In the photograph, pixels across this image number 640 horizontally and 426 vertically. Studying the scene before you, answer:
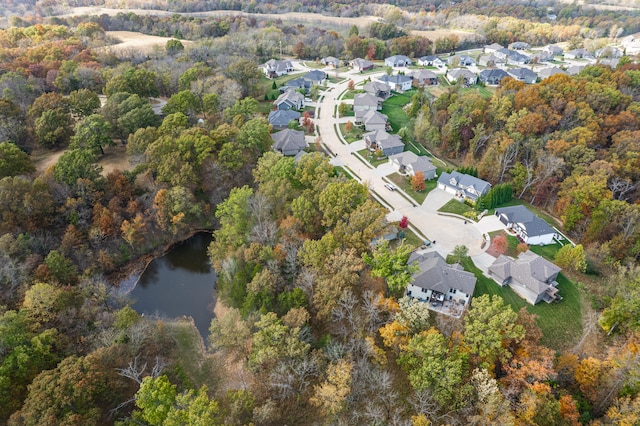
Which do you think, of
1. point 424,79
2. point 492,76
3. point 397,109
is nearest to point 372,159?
point 397,109

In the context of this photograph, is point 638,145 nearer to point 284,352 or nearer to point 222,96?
point 284,352

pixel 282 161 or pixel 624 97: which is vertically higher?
pixel 624 97

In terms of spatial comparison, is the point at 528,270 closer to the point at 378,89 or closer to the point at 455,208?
the point at 455,208

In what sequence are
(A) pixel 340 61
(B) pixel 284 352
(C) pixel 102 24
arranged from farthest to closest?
(C) pixel 102 24 → (A) pixel 340 61 → (B) pixel 284 352

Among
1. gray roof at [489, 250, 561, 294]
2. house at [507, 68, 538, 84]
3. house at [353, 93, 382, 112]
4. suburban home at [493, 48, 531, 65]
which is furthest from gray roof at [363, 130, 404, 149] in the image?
suburban home at [493, 48, 531, 65]

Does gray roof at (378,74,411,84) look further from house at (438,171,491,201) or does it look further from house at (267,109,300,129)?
house at (438,171,491,201)

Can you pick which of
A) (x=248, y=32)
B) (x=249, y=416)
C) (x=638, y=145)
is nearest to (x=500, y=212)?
(x=638, y=145)
